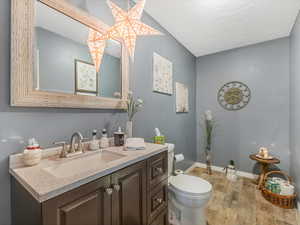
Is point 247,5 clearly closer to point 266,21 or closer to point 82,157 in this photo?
point 266,21

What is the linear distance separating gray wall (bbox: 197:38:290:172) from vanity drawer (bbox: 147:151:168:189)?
Result: 2.12 m

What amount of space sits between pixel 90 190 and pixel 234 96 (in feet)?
9.57

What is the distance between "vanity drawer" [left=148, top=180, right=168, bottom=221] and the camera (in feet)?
3.53

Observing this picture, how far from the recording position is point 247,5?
1652 mm

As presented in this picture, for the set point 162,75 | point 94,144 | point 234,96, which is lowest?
point 94,144

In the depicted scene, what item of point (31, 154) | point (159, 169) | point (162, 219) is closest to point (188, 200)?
point (162, 219)

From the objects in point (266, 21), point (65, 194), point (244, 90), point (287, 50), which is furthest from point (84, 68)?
point (287, 50)

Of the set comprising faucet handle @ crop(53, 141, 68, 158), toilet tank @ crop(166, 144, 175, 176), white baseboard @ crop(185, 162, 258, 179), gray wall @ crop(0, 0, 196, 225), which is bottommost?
white baseboard @ crop(185, 162, 258, 179)

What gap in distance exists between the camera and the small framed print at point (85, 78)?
1118 millimetres

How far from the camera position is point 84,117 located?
3.77 feet

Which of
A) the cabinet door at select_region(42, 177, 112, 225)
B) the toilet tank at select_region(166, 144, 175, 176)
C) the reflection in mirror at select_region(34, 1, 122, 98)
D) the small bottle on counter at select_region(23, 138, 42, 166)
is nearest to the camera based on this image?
the cabinet door at select_region(42, 177, 112, 225)

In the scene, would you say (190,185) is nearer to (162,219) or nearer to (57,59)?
(162,219)

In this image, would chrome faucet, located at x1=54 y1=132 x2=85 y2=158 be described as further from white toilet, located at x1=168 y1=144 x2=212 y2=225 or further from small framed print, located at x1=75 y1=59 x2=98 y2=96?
white toilet, located at x1=168 y1=144 x2=212 y2=225

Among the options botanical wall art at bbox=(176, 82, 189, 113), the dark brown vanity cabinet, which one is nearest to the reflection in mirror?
the dark brown vanity cabinet
